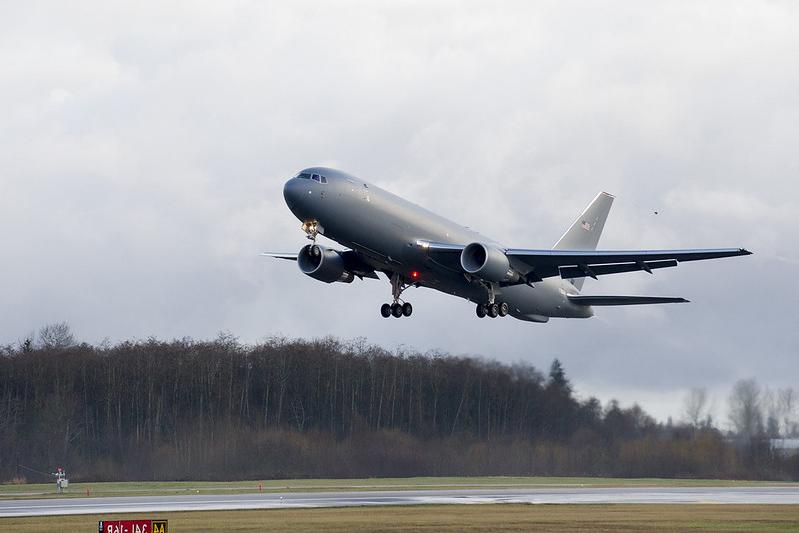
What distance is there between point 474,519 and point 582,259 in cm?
1407

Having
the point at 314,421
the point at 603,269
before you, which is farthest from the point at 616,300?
the point at 314,421

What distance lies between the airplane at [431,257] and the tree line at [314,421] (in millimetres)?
11824

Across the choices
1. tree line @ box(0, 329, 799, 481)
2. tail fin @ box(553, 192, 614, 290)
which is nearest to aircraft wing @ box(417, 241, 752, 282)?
tail fin @ box(553, 192, 614, 290)

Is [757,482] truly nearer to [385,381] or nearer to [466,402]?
[466,402]

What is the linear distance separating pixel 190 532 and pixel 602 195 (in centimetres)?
3539

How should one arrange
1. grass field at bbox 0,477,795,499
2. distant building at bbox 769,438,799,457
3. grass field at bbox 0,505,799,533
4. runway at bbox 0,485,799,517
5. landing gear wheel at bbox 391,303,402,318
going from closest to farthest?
grass field at bbox 0,505,799,533
runway at bbox 0,485,799,517
landing gear wheel at bbox 391,303,402,318
grass field at bbox 0,477,795,499
distant building at bbox 769,438,799,457

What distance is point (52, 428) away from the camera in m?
75.3

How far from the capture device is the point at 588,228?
205 feet

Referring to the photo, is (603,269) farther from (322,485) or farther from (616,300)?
(322,485)

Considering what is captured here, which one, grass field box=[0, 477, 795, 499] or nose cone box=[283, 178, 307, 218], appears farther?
grass field box=[0, 477, 795, 499]

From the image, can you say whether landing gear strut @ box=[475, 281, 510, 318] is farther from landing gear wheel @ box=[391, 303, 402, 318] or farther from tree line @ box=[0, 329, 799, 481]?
tree line @ box=[0, 329, 799, 481]

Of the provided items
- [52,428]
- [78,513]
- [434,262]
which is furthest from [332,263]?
[52,428]

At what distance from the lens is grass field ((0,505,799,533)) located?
37.2 m

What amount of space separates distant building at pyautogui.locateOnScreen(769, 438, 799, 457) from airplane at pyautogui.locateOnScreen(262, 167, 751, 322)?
47.6 ft
